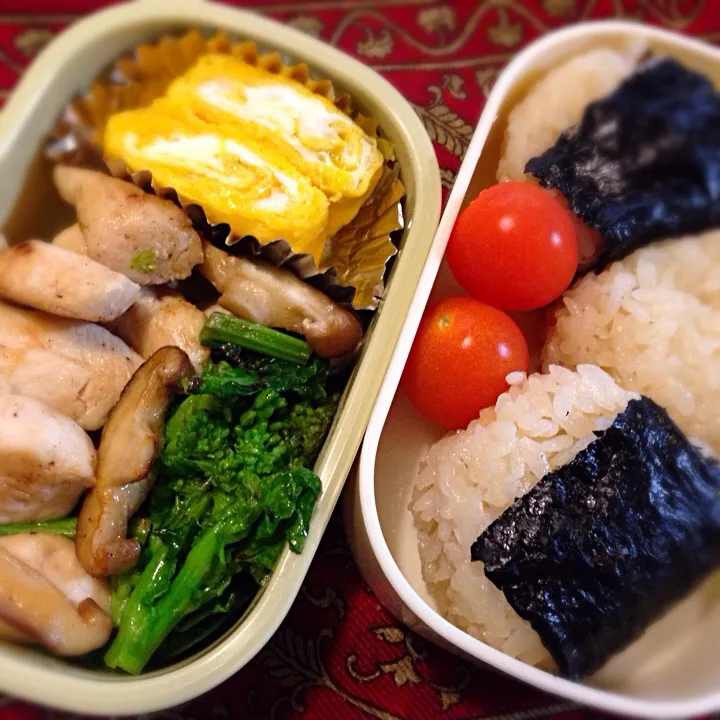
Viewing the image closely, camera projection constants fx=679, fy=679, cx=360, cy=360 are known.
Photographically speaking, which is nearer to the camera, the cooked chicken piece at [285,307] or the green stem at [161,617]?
the green stem at [161,617]

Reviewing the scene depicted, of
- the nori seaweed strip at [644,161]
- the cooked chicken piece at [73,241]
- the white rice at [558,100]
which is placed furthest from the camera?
the cooked chicken piece at [73,241]

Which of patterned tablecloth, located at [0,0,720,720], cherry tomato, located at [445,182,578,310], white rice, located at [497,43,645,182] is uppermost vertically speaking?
white rice, located at [497,43,645,182]

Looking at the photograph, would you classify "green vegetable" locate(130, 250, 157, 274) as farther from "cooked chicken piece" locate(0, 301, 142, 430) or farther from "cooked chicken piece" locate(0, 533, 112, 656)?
"cooked chicken piece" locate(0, 533, 112, 656)

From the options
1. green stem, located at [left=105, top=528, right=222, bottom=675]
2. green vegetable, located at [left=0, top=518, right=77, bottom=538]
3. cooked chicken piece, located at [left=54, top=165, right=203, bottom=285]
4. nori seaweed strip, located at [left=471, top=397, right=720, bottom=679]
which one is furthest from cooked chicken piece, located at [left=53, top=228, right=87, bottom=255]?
nori seaweed strip, located at [left=471, top=397, right=720, bottom=679]

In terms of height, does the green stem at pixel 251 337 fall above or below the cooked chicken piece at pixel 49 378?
above

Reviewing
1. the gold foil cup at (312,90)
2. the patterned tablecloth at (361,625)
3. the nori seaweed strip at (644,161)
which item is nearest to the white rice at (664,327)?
the nori seaweed strip at (644,161)

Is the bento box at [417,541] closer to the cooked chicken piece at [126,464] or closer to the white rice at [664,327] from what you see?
the white rice at [664,327]

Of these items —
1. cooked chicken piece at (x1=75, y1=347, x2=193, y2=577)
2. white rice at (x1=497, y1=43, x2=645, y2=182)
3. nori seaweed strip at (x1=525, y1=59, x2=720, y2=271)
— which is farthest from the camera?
white rice at (x1=497, y1=43, x2=645, y2=182)

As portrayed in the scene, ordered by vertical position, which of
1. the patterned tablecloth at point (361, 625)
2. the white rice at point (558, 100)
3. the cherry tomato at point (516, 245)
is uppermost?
the white rice at point (558, 100)

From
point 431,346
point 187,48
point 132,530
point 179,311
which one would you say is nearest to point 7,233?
point 179,311
